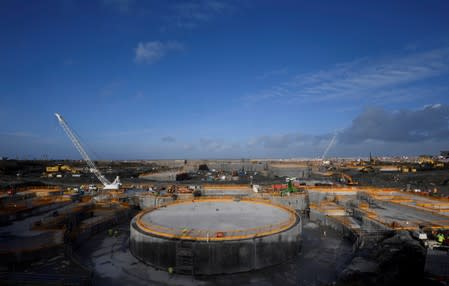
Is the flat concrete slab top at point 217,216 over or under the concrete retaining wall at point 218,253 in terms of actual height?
over

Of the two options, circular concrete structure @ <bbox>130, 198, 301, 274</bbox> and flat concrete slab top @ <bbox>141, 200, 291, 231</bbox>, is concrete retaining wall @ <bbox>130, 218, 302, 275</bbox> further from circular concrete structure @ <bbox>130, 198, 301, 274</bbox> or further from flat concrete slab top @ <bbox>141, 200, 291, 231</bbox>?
flat concrete slab top @ <bbox>141, 200, 291, 231</bbox>

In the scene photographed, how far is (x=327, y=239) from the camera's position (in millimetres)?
26391

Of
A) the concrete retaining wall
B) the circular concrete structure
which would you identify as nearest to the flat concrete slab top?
the circular concrete structure

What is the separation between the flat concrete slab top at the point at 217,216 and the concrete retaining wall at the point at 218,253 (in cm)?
238

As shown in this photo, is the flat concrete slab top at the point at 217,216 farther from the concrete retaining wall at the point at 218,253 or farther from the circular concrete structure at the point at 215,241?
the concrete retaining wall at the point at 218,253

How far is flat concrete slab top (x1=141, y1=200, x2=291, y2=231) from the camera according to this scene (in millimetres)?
22752

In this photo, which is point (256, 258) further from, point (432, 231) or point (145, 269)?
point (432, 231)

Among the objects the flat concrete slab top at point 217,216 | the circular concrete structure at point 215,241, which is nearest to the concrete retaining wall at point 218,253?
the circular concrete structure at point 215,241

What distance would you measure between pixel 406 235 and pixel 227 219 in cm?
1488

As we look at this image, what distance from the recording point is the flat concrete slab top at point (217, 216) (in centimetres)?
2275

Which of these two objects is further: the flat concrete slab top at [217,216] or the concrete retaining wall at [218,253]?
the flat concrete slab top at [217,216]

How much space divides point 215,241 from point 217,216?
23.1 ft

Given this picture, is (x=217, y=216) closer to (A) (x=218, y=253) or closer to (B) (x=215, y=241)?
(B) (x=215, y=241)

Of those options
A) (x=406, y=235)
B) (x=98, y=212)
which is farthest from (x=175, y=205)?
(x=406, y=235)
